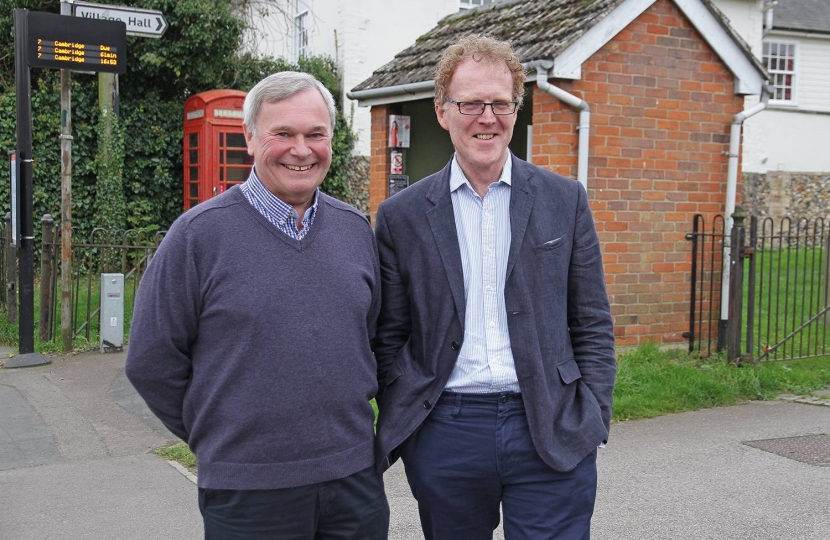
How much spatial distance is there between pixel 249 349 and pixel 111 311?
6.99m

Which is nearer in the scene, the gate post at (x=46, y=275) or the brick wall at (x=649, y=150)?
the brick wall at (x=649, y=150)

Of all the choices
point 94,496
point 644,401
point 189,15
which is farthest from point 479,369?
point 189,15

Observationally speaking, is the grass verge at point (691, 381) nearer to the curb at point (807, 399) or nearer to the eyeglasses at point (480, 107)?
the curb at point (807, 399)

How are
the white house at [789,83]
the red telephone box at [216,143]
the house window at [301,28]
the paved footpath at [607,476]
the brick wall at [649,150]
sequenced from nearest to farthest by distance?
the paved footpath at [607,476] → the brick wall at [649,150] → the red telephone box at [216,143] → the house window at [301,28] → the white house at [789,83]

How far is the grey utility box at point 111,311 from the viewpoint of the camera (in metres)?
8.85

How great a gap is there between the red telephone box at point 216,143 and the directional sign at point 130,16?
465 cm

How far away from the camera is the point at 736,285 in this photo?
781cm

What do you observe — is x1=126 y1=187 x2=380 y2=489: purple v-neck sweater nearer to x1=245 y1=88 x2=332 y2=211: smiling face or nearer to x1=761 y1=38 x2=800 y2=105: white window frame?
x1=245 y1=88 x2=332 y2=211: smiling face

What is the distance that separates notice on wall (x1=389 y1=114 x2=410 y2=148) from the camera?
905 cm

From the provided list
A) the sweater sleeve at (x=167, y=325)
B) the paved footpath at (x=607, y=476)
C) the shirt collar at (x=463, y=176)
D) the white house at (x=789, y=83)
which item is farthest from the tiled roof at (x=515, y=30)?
the white house at (x=789, y=83)

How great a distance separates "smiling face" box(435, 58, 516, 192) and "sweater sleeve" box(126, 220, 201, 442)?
35.9 inches

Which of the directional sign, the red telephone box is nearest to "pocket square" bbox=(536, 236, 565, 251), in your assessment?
the directional sign

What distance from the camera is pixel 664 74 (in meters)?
7.85

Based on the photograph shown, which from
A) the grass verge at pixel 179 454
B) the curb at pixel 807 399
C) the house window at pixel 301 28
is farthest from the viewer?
the house window at pixel 301 28
